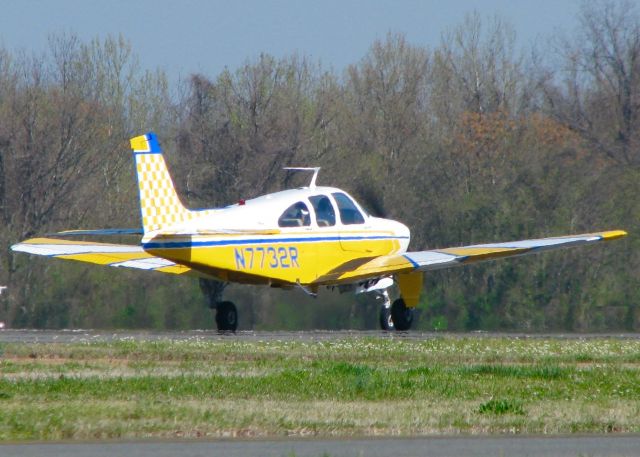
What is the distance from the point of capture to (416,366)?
1767 cm

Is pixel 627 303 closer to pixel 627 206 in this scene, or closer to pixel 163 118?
pixel 627 206

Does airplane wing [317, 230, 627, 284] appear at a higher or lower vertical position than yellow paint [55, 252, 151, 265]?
lower

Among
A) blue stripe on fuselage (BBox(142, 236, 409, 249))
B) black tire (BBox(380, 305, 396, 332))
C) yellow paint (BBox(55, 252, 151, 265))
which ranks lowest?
black tire (BBox(380, 305, 396, 332))

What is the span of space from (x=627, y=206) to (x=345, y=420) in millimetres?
28978

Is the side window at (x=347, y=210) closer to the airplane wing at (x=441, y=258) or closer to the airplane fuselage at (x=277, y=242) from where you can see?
the airplane fuselage at (x=277, y=242)

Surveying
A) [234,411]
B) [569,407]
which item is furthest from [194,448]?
[569,407]

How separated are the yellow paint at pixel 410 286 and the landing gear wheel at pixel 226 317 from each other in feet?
11.6

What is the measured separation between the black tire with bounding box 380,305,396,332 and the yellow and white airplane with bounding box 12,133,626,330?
21mm

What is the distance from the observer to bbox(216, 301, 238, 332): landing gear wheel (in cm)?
2650

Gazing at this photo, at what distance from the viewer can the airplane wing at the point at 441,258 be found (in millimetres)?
25953

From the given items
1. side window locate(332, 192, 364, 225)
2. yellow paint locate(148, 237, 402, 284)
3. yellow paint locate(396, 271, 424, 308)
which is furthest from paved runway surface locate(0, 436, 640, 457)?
yellow paint locate(396, 271, 424, 308)

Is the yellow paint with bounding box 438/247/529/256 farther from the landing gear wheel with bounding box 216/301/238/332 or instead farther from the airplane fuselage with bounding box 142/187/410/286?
the landing gear wheel with bounding box 216/301/238/332

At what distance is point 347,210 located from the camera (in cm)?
2681

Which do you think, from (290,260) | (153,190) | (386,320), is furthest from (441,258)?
(153,190)
